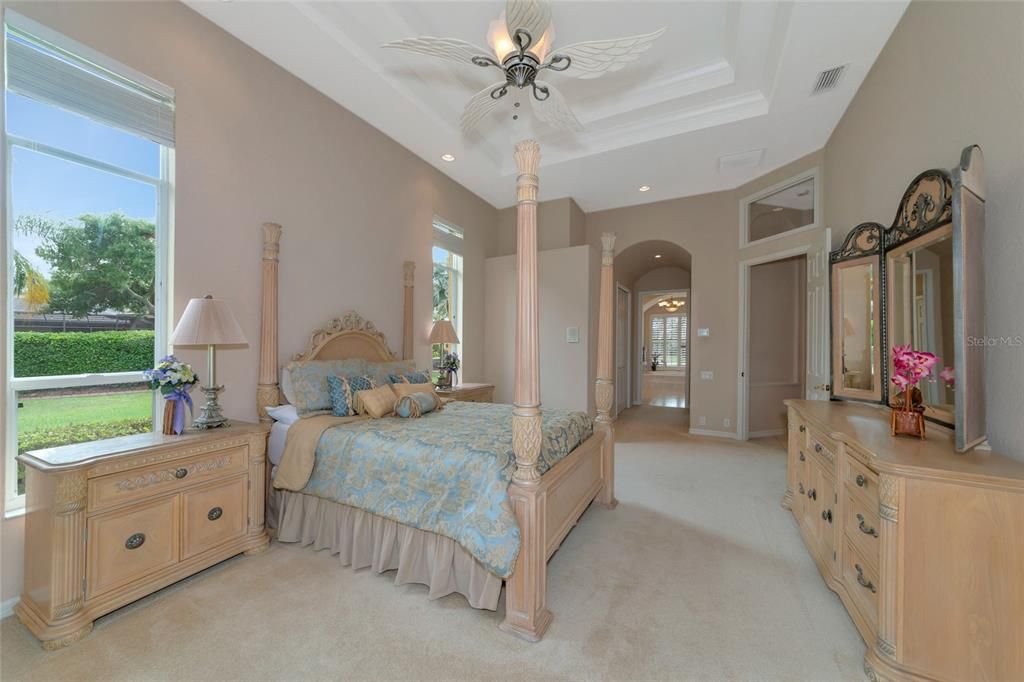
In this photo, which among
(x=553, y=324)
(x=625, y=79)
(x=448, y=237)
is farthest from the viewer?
(x=553, y=324)

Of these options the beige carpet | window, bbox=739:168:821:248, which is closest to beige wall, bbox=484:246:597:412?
window, bbox=739:168:821:248

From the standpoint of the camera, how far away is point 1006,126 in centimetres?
174

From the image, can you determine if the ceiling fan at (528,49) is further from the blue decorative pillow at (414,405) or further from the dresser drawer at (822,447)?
the dresser drawer at (822,447)

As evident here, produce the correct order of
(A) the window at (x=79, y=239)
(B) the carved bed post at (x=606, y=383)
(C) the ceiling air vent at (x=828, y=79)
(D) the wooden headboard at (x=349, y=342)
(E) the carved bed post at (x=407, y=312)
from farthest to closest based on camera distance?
1. (E) the carved bed post at (x=407, y=312)
2. (D) the wooden headboard at (x=349, y=342)
3. (B) the carved bed post at (x=606, y=383)
4. (C) the ceiling air vent at (x=828, y=79)
5. (A) the window at (x=79, y=239)

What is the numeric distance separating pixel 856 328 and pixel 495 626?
3.29 metres

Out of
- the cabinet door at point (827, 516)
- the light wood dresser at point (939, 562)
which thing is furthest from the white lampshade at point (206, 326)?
the cabinet door at point (827, 516)

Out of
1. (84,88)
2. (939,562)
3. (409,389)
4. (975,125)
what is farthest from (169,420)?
(975,125)

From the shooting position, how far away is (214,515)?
224 centimetres

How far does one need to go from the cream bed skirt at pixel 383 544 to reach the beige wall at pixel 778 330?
5465mm

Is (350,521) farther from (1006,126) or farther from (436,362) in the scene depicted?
(1006,126)

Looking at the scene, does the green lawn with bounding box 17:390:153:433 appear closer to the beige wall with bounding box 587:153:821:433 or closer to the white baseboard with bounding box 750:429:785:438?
the beige wall with bounding box 587:153:821:433

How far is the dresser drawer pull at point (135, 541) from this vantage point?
6.22ft

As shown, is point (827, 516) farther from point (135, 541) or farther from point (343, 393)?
point (135, 541)

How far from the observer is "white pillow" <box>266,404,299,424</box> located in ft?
9.09
